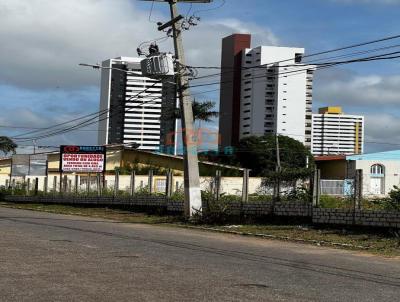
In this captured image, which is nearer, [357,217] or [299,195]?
[357,217]

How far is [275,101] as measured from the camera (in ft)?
340

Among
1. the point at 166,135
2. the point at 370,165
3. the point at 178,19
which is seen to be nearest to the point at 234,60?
the point at 370,165

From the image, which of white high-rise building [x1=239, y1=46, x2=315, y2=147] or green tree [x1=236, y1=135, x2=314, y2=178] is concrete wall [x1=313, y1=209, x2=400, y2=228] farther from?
white high-rise building [x1=239, y1=46, x2=315, y2=147]

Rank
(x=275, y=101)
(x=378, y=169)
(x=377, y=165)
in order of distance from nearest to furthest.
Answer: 1. (x=377, y=165)
2. (x=378, y=169)
3. (x=275, y=101)

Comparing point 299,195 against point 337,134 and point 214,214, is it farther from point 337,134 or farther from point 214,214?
point 337,134

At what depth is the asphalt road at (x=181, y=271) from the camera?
25.9 ft

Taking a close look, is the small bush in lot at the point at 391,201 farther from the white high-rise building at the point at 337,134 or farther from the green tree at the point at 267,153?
the white high-rise building at the point at 337,134

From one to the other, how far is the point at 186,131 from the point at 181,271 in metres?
14.0

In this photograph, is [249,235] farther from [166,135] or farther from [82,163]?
[166,135]

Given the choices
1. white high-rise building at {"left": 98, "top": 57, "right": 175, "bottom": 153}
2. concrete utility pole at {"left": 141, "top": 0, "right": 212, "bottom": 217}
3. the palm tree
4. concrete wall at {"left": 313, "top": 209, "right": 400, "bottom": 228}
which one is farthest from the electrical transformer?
the palm tree

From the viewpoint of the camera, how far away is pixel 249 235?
18734mm

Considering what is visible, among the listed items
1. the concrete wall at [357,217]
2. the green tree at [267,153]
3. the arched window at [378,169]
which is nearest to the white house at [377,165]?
the arched window at [378,169]

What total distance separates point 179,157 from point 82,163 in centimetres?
1931

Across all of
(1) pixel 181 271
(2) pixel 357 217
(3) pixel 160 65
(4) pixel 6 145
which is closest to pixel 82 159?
(3) pixel 160 65
